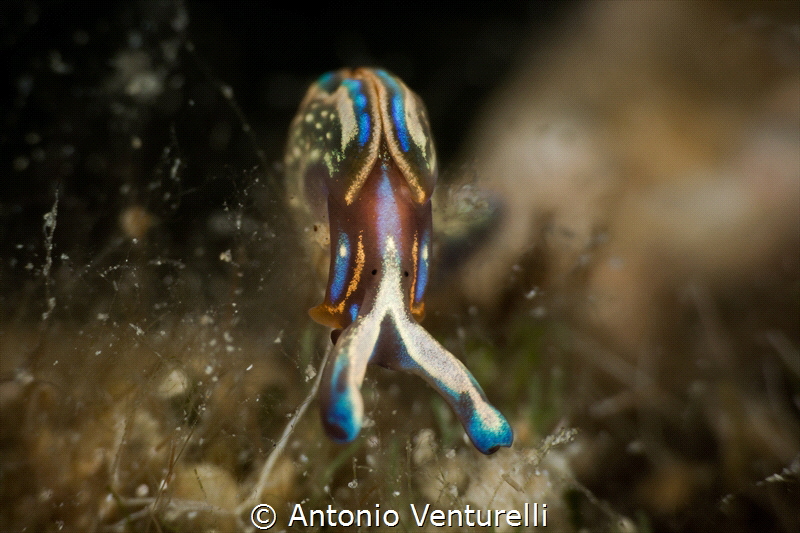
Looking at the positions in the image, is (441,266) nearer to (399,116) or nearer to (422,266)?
(422,266)

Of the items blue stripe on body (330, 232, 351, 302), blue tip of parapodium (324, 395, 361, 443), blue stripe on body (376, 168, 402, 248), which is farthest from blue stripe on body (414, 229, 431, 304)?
blue tip of parapodium (324, 395, 361, 443)

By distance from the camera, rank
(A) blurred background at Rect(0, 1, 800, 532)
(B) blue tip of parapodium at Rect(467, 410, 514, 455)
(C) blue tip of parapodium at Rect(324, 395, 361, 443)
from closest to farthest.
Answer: (C) blue tip of parapodium at Rect(324, 395, 361, 443)
(B) blue tip of parapodium at Rect(467, 410, 514, 455)
(A) blurred background at Rect(0, 1, 800, 532)

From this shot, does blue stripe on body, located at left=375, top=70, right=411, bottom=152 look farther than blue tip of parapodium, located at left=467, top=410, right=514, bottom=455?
Yes

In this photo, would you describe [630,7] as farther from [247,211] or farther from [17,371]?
[17,371]

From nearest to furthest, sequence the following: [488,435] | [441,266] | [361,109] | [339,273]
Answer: [488,435] → [339,273] → [361,109] → [441,266]

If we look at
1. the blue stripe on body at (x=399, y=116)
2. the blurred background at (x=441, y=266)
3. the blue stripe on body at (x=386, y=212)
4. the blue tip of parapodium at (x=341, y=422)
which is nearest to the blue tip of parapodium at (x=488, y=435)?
the blue tip of parapodium at (x=341, y=422)

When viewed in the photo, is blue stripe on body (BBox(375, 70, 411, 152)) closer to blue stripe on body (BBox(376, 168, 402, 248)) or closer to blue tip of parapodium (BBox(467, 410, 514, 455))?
blue stripe on body (BBox(376, 168, 402, 248))

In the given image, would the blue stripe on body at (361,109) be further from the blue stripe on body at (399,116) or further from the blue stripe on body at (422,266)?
the blue stripe on body at (422,266)

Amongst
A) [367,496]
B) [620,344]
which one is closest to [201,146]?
[367,496]

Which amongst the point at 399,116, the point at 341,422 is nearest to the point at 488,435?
the point at 341,422
